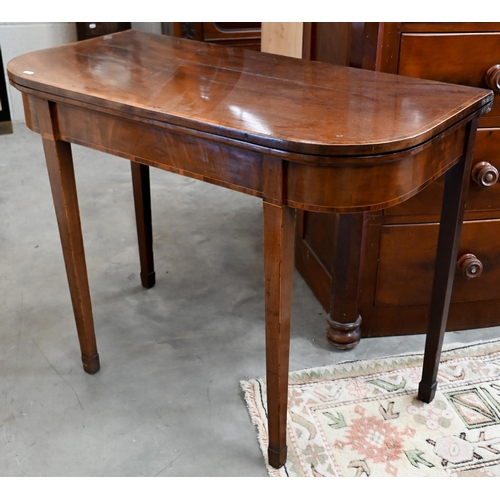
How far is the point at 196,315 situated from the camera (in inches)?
79.4

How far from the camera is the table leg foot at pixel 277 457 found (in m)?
1.44

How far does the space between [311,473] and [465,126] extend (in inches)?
32.0

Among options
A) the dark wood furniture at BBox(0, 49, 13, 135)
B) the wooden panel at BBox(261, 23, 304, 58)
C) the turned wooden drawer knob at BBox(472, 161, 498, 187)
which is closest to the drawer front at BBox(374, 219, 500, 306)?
the turned wooden drawer knob at BBox(472, 161, 498, 187)

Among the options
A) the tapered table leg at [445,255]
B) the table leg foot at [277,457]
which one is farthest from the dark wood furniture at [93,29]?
the table leg foot at [277,457]

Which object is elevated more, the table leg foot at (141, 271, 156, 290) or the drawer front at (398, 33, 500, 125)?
the drawer front at (398, 33, 500, 125)

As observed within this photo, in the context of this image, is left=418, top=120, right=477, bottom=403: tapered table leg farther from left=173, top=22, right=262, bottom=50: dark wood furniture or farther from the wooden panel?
left=173, top=22, right=262, bottom=50: dark wood furniture

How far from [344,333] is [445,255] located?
46 centimetres

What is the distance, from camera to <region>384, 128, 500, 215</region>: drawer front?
1649 mm

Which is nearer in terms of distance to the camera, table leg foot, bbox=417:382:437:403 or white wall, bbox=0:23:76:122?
table leg foot, bbox=417:382:437:403

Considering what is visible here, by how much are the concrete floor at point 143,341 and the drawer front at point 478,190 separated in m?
0.41

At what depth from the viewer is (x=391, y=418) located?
5.26ft

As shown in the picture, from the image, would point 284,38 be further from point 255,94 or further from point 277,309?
point 277,309

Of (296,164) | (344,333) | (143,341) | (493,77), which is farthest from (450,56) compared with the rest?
(143,341)
